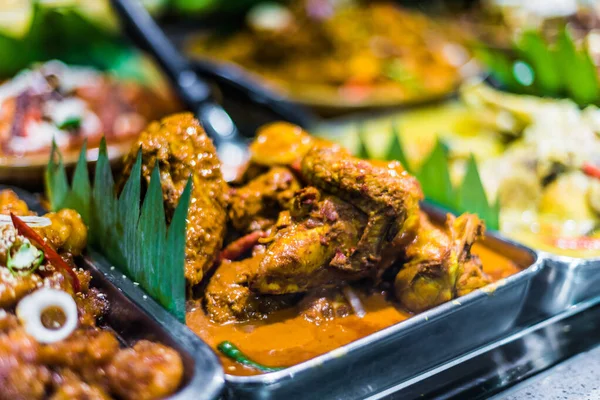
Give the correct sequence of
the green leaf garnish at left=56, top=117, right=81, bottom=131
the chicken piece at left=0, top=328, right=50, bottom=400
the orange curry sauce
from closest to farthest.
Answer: the chicken piece at left=0, top=328, right=50, bottom=400
the orange curry sauce
the green leaf garnish at left=56, top=117, right=81, bottom=131

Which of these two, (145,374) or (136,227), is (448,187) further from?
(145,374)

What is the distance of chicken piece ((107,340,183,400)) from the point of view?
4.39 ft

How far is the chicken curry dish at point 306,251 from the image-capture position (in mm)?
1737

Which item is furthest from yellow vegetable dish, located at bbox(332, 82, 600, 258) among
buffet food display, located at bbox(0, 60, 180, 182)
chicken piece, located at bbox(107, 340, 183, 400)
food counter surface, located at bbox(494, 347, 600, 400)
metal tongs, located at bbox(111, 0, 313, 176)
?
chicken piece, located at bbox(107, 340, 183, 400)

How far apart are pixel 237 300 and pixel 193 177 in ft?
1.34

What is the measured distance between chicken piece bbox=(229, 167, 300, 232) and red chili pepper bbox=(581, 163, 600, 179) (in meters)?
1.60

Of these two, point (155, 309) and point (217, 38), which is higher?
point (217, 38)

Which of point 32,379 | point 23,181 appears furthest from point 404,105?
point 32,379

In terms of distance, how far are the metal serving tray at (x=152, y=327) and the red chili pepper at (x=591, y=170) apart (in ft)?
7.09

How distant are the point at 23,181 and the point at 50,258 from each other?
139 centimetres

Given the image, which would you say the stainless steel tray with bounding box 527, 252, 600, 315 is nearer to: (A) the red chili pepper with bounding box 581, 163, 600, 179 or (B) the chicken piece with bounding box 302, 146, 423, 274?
(B) the chicken piece with bounding box 302, 146, 423, 274

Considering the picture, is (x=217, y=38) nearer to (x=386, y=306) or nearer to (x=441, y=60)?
(x=441, y=60)

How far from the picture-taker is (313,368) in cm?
150

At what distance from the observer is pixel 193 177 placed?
191 centimetres
